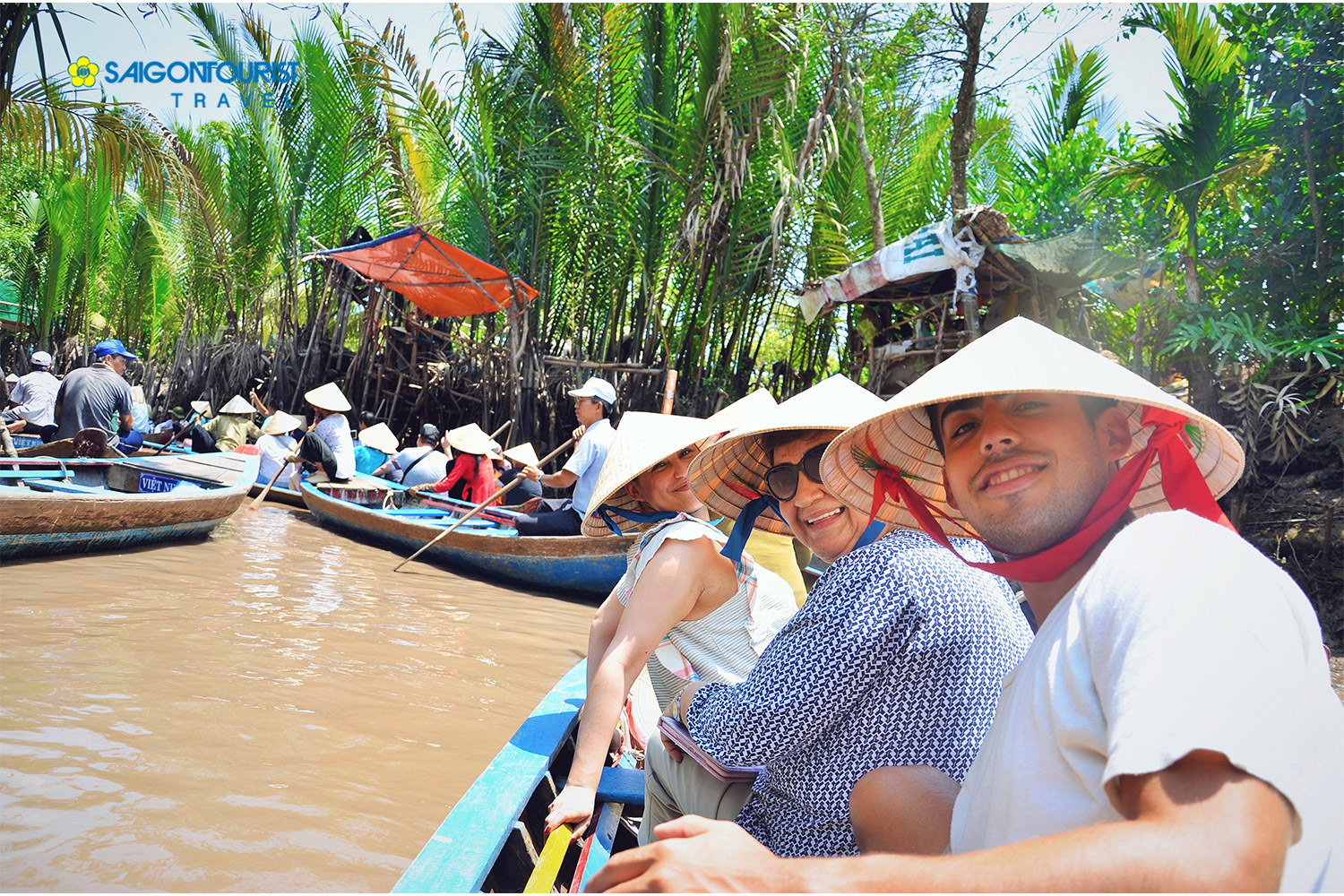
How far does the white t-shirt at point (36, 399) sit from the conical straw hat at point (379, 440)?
3.99m

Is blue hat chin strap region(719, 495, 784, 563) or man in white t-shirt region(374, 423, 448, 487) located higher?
blue hat chin strap region(719, 495, 784, 563)

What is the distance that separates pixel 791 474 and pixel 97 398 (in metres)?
9.17

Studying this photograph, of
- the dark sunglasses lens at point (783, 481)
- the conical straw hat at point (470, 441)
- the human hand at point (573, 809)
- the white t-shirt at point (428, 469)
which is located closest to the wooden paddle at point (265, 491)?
the white t-shirt at point (428, 469)

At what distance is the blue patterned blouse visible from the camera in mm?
1283

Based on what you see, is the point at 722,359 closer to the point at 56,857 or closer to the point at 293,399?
the point at 293,399

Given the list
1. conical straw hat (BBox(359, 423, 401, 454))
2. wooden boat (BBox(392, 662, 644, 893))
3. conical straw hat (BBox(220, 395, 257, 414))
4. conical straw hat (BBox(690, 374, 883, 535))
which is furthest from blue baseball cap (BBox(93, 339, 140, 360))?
conical straw hat (BBox(690, 374, 883, 535))

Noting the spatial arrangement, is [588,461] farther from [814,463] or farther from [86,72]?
[86,72]

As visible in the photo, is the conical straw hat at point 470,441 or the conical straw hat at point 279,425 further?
the conical straw hat at point 279,425

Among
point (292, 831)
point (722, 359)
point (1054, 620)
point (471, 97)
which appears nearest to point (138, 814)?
point (292, 831)

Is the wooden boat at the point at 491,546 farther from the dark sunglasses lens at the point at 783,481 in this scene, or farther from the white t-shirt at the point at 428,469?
the dark sunglasses lens at the point at 783,481

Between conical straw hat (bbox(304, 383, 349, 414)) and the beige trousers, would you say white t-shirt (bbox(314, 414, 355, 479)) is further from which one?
the beige trousers

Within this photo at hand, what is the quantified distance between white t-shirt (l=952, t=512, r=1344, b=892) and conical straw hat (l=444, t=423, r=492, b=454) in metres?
8.49

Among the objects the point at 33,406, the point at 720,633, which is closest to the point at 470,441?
the point at 33,406

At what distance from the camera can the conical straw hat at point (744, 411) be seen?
2205mm
